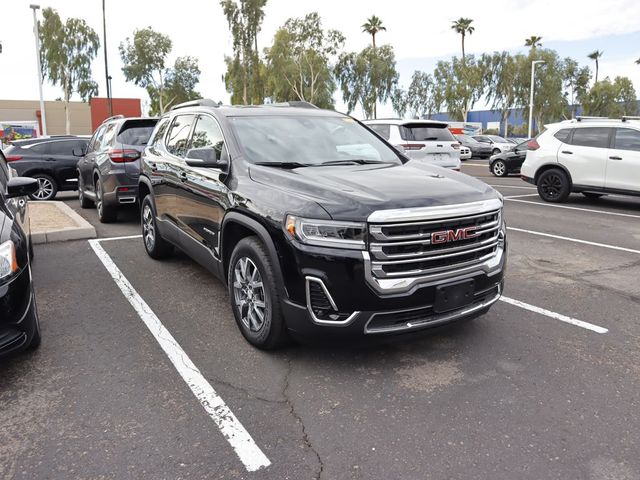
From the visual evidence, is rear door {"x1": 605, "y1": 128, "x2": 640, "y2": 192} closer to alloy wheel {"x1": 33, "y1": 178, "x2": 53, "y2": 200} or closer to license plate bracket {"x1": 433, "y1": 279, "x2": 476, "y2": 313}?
license plate bracket {"x1": 433, "y1": 279, "x2": 476, "y2": 313}

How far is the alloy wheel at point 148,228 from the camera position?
652 cm

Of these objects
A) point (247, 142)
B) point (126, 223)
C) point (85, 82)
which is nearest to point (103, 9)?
point (85, 82)

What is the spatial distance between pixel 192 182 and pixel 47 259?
10.1 feet

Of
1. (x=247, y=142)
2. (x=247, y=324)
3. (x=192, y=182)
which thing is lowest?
(x=247, y=324)

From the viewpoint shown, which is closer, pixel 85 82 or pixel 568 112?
pixel 85 82

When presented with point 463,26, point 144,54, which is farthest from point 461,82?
point 144,54

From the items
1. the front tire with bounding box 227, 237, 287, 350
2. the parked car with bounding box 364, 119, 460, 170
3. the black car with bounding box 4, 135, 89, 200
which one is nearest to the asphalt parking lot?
the front tire with bounding box 227, 237, 287, 350

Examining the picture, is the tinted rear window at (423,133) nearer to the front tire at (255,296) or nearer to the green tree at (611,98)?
the front tire at (255,296)

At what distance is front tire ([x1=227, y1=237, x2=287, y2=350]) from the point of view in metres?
3.60

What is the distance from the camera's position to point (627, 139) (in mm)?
10500

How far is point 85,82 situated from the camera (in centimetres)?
5747

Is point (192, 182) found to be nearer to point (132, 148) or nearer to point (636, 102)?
point (132, 148)

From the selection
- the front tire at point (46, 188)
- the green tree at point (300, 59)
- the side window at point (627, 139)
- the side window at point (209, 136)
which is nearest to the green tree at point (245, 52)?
the green tree at point (300, 59)

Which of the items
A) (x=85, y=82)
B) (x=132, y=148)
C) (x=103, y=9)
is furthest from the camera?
(x=85, y=82)
